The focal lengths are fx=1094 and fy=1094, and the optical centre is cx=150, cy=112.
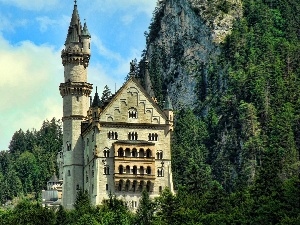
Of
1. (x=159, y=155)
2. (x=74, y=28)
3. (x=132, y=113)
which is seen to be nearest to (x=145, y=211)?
(x=159, y=155)

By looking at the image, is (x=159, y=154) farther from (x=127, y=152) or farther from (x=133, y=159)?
(x=127, y=152)

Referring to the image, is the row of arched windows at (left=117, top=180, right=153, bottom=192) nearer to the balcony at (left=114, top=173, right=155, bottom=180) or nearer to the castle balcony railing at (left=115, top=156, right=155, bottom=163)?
the balcony at (left=114, top=173, right=155, bottom=180)

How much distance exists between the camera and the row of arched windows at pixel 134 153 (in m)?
148

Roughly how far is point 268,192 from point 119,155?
3455 centimetres

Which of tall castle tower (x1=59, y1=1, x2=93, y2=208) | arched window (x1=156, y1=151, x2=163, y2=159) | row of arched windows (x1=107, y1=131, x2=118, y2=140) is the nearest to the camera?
row of arched windows (x1=107, y1=131, x2=118, y2=140)

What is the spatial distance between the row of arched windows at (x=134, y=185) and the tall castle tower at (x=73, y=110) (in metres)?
7.40

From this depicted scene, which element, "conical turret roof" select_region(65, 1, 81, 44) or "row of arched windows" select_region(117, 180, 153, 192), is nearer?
"row of arched windows" select_region(117, 180, 153, 192)

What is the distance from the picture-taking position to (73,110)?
153 metres

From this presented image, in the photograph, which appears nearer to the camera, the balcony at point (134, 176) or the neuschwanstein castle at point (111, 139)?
the balcony at point (134, 176)

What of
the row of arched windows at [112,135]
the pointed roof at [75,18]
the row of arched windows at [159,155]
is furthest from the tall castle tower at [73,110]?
the row of arched windows at [159,155]

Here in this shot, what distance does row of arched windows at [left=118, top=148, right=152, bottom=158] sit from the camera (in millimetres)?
147625

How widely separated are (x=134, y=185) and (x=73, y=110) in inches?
570

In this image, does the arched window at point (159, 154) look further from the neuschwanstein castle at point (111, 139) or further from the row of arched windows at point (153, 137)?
the row of arched windows at point (153, 137)

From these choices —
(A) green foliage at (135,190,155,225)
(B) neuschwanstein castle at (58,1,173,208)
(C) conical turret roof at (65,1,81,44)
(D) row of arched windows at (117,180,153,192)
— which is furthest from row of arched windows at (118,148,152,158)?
(C) conical turret roof at (65,1,81,44)
